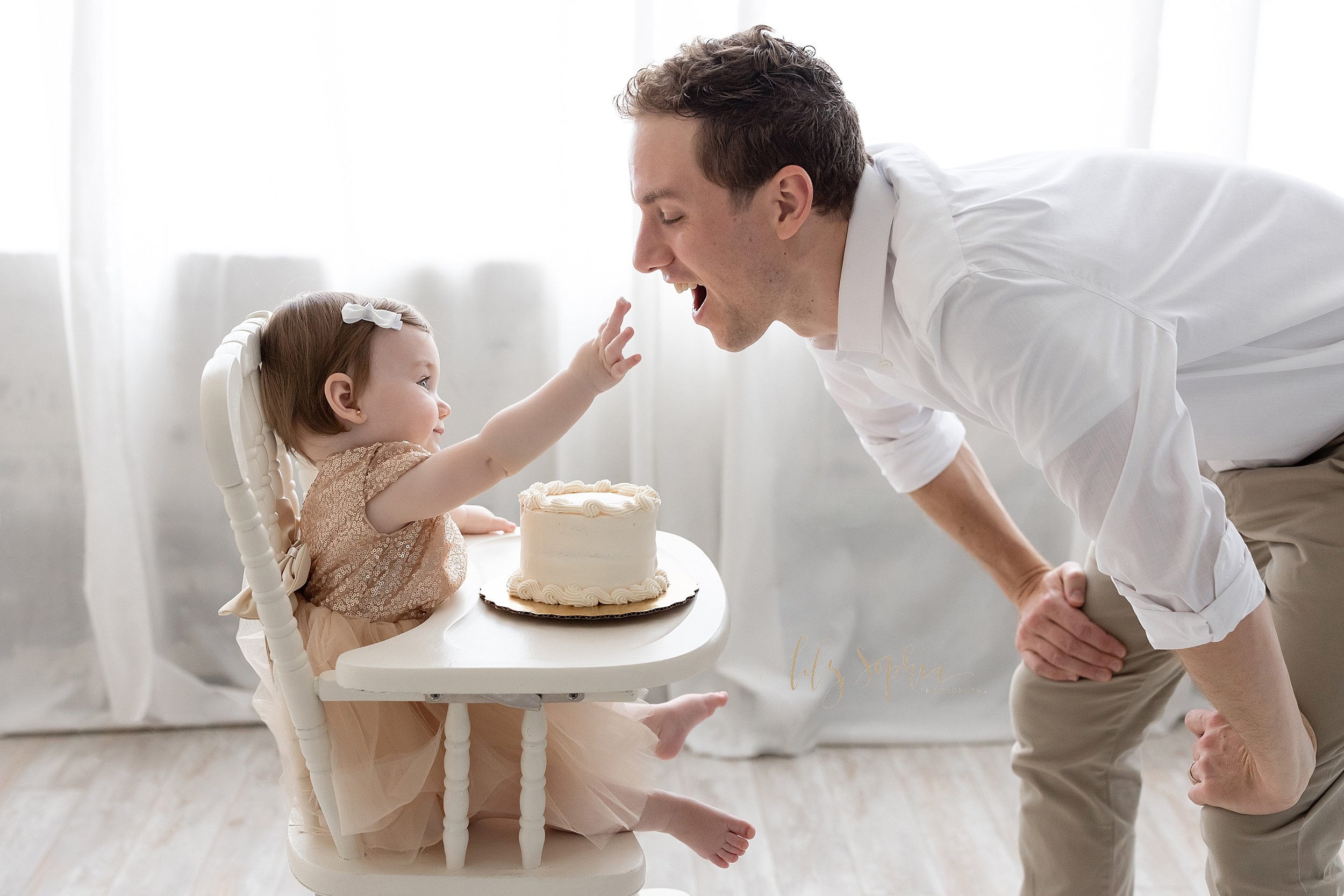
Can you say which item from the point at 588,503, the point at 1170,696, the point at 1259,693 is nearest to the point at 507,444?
the point at 588,503

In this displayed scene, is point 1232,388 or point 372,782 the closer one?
point 372,782

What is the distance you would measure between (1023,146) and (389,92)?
1269 millimetres

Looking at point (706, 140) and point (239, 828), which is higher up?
point (706, 140)

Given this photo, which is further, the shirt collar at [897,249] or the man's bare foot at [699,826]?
the man's bare foot at [699,826]

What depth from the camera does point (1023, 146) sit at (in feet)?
7.35

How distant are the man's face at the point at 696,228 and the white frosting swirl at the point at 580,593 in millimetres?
406

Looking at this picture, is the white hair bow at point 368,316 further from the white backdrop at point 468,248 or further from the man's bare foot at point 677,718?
the white backdrop at point 468,248

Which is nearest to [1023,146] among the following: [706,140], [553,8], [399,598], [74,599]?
[553,8]

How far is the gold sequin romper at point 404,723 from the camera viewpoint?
4.03 ft

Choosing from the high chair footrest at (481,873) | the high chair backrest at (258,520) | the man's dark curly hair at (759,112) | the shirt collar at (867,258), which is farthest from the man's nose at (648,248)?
the high chair footrest at (481,873)

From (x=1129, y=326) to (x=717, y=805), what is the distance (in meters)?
1.34

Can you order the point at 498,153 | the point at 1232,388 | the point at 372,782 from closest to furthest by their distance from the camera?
1. the point at 372,782
2. the point at 1232,388
3. the point at 498,153

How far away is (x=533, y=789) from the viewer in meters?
1.18

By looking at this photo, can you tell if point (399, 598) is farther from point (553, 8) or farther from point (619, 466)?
point (553, 8)
